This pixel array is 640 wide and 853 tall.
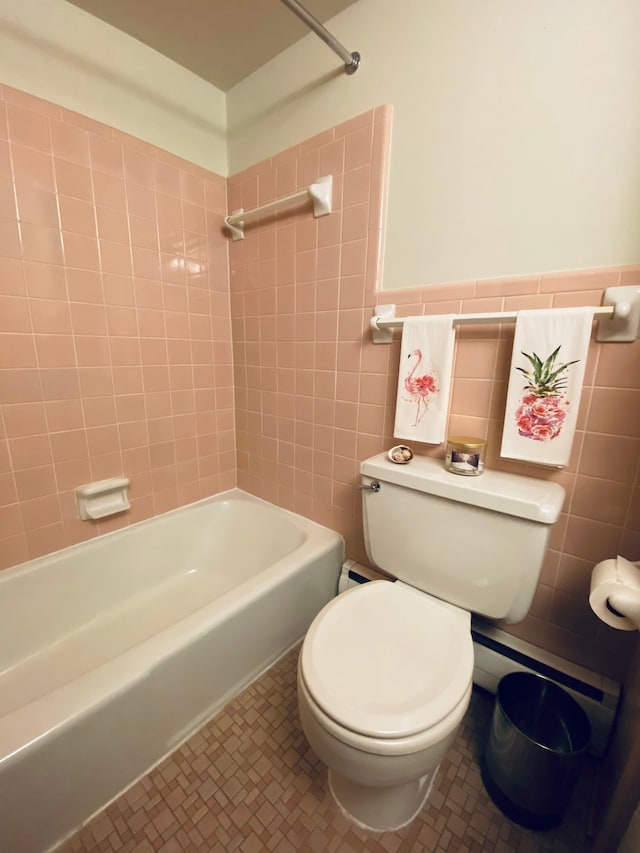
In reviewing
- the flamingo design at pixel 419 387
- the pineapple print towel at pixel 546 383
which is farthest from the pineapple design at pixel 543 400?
the flamingo design at pixel 419 387

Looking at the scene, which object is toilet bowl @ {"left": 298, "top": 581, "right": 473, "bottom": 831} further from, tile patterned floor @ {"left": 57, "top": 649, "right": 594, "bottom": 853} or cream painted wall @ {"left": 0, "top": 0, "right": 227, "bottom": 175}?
cream painted wall @ {"left": 0, "top": 0, "right": 227, "bottom": 175}

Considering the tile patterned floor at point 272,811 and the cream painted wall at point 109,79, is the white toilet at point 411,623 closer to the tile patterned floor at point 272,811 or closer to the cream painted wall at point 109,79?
the tile patterned floor at point 272,811

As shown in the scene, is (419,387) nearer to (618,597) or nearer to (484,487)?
(484,487)

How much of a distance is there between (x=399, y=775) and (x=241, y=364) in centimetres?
154

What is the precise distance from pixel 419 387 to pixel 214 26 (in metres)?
1.43

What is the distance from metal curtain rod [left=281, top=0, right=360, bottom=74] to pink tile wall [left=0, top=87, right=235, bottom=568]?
0.71 meters

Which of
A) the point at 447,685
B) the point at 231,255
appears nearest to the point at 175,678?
the point at 447,685

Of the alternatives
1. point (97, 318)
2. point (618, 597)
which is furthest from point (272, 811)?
point (97, 318)

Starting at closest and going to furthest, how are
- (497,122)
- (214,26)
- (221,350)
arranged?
1. (497,122)
2. (214,26)
3. (221,350)

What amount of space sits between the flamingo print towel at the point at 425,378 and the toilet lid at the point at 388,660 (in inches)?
19.5

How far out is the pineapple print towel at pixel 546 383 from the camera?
32.7 inches

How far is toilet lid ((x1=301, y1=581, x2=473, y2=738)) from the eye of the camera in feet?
2.29

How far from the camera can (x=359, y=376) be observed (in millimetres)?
1291

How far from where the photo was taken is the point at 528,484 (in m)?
0.94
